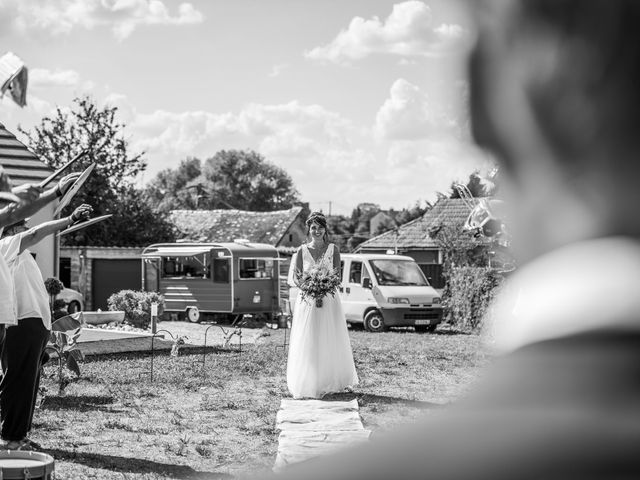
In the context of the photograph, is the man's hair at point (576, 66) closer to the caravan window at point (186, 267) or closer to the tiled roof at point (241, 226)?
the caravan window at point (186, 267)

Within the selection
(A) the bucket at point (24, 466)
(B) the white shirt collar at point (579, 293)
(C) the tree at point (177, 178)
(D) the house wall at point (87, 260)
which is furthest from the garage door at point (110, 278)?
Result: (C) the tree at point (177, 178)

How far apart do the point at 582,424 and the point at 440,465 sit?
0.28ft

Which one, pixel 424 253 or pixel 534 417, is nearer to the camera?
pixel 534 417

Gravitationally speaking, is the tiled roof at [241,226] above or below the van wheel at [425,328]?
above

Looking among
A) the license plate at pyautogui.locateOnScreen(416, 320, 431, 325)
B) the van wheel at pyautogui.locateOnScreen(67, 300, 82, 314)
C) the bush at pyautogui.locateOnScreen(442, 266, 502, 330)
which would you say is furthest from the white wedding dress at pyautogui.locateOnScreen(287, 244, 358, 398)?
the van wheel at pyautogui.locateOnScreen(67, 300, 82, 314)

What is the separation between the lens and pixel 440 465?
0.51 metres

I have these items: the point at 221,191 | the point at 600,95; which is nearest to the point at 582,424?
the point at 600,95

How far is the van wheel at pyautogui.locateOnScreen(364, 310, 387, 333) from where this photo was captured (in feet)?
71.4

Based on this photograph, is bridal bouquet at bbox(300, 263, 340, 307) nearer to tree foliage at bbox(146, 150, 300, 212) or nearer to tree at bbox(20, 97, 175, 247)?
tree at bbox(20, 97, 175, 247)

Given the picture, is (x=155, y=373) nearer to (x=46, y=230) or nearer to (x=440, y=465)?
(x=46, y=230)

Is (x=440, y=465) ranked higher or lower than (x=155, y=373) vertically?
higher

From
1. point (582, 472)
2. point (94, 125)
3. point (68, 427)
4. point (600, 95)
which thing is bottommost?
point (68, 427)

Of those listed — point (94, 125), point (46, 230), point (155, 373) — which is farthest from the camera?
point (94, 125)

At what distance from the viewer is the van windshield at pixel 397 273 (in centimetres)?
2219
